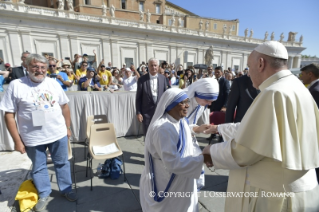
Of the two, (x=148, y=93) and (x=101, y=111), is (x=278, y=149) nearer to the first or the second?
(x=148, y=93)

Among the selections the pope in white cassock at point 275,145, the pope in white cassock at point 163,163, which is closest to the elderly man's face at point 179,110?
the pope in white cassock at point 163,163

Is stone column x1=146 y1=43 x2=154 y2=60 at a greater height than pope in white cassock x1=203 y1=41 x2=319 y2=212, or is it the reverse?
stone column x1=146 y1=43 x2=154 y2=60

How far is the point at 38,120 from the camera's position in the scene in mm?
2256

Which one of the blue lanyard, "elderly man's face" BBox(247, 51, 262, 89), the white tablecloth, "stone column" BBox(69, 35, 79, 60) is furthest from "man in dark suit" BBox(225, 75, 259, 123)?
"stone column" BBox(69, 35, 79, 60)

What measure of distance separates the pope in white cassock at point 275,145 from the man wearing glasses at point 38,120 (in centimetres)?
216

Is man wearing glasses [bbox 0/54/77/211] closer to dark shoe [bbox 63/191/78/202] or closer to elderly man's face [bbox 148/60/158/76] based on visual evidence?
dark shoe [bbox 63/191/78/202]

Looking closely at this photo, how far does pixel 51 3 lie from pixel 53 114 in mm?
39450

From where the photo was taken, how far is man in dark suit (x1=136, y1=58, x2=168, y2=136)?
3672 millimetres

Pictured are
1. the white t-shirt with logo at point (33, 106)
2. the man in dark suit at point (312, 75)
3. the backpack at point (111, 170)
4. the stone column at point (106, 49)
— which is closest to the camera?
the white t-shirt with logo at point (33, 106)

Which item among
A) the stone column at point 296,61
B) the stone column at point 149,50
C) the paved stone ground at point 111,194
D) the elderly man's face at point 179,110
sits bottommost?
the paved stone ground at point 111,194

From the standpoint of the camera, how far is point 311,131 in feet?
3.89

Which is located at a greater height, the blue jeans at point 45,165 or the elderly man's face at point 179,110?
the elderly man's face at point 179,110

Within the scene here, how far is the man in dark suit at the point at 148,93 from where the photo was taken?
367 centimetres

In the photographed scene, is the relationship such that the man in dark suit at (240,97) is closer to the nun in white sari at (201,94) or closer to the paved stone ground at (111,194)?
the nun in white sari at (201,94)
